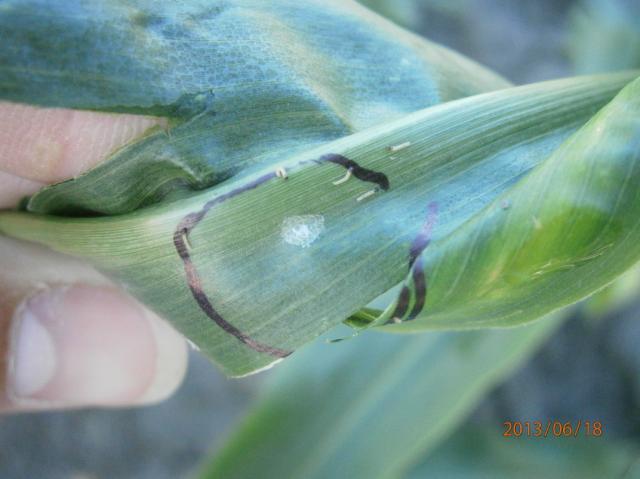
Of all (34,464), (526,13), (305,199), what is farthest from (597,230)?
(526,13)

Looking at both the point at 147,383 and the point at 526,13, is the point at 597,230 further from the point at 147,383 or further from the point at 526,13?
the point at 526,13

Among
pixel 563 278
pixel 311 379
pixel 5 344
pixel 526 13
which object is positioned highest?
pixel 563 278

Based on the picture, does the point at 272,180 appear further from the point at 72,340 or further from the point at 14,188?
the point at 72,340

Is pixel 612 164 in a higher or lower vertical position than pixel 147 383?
higher

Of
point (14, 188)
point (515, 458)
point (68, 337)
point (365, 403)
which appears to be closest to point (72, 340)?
point (68, 337)

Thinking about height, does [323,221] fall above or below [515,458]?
above

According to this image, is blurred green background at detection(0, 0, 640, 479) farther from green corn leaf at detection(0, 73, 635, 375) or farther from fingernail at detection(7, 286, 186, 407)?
green corn leaf at detection(0, 73, 635, 375)
